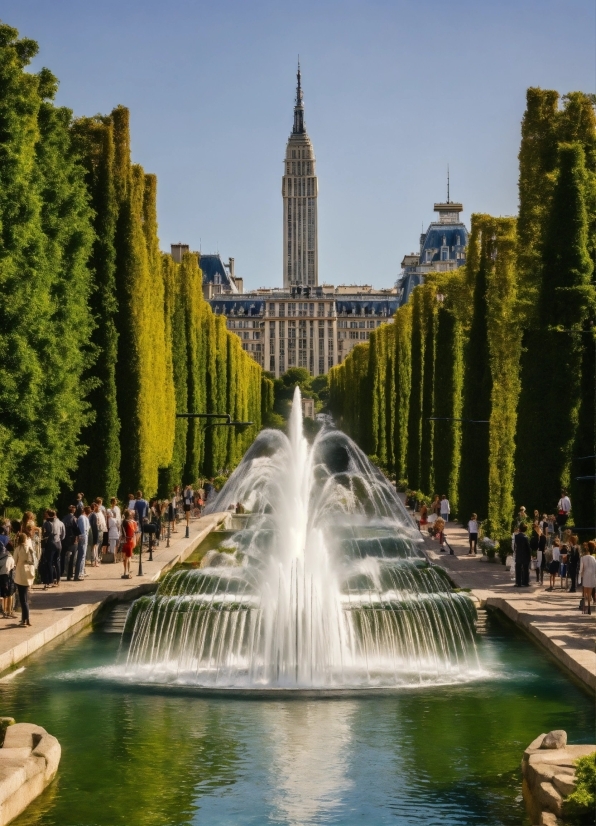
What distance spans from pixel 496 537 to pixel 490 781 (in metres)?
18.5

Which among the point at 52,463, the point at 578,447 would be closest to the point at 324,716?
the point at 52,463

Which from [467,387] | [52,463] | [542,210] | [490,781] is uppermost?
[542,210]

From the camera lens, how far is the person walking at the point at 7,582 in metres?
18.7

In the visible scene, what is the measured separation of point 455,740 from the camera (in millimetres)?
12062

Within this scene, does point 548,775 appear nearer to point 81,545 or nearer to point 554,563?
point 554,563

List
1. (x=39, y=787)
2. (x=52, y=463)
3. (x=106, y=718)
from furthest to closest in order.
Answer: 1. (x=52, y=463)
2. (x=106, y=718)
3. (x=39, y=787)

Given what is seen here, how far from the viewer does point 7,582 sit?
19.1 m

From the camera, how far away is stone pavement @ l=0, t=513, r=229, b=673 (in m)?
16.5

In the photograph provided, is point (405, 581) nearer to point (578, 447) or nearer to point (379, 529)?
point (578, 447)

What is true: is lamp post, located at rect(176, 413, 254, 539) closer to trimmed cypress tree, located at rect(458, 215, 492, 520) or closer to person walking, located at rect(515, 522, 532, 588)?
trimmed cypress tree, located at rect(458, 215, 492, 520)

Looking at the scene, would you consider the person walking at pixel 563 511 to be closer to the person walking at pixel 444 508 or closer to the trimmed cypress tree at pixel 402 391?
the person walking at pixel 444 508

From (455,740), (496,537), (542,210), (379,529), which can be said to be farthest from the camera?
(542,210)

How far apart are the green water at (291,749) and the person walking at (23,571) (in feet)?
6.67

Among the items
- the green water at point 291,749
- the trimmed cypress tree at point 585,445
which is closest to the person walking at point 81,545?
the green water at point 291,749
